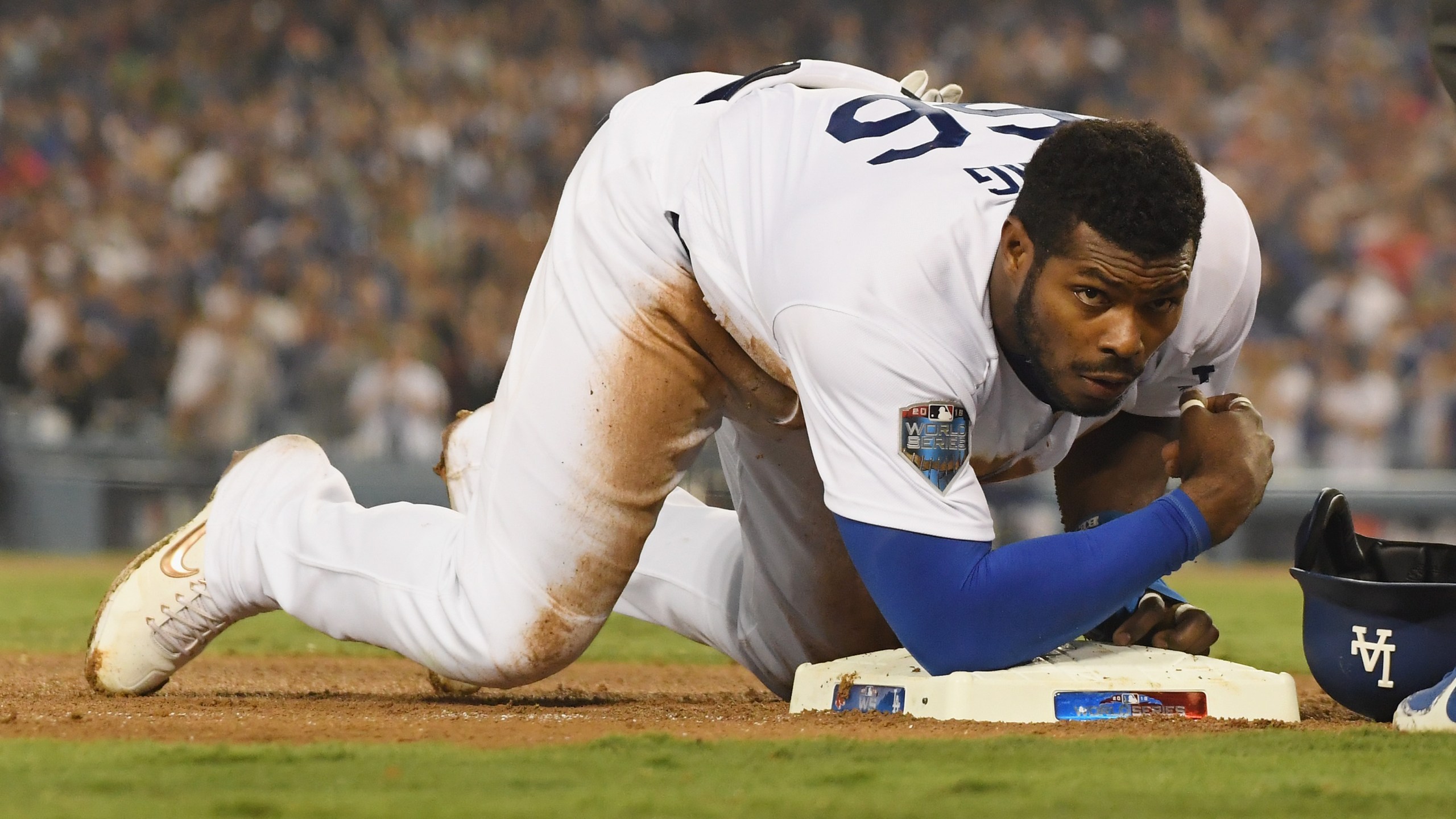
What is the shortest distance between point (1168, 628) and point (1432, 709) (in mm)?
602

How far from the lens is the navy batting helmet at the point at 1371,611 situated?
9.38ft

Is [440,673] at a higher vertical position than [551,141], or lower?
lower

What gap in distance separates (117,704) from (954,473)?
182 centimetres

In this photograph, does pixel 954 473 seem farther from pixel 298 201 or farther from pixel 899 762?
pixel 298 201

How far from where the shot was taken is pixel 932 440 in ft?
8.75

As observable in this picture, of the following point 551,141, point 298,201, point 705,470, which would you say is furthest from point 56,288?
point 705,470

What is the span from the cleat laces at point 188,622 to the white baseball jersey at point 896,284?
4.44ft

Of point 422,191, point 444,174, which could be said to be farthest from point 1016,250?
point 444,174

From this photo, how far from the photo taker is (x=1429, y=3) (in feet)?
11.0

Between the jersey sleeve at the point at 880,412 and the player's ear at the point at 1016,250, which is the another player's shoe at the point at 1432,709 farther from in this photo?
the player's ear at the point at 1016,250

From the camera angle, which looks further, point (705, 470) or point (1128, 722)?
point (705, 470)

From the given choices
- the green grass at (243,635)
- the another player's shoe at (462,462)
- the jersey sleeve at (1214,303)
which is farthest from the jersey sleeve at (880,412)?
the green grass at (243,635)

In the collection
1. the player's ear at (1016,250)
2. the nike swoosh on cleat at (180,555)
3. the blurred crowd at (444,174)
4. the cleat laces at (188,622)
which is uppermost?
the blurred crowd at (444,174)

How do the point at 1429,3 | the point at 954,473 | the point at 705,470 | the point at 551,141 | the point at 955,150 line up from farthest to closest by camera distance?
the point at 551,141 < the point at 705,470 < the point at 1429,3 < the point at 955,150 < the point at 954,473
